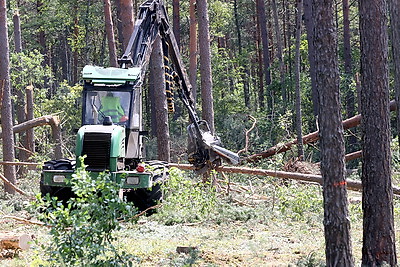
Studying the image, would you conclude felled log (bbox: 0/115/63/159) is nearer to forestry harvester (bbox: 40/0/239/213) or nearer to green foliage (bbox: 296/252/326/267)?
forestry harvester (bbox: 40/0/239/213)

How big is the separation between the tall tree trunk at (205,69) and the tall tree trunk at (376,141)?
10.0m

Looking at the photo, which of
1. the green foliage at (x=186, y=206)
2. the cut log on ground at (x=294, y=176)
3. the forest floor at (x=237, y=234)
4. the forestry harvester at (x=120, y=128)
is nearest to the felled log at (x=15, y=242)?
the forest floor at (x=237, y=234)

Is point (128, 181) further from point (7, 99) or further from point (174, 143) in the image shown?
point (174, 143)

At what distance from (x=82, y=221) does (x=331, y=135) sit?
3.04 m

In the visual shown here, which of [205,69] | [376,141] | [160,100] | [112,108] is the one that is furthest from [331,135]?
[205,69]

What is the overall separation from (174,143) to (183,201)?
47.5ft

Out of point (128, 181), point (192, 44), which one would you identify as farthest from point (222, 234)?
point (192, 44)

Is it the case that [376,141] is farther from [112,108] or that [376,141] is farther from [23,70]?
[23,70]

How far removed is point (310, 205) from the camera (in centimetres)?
1294

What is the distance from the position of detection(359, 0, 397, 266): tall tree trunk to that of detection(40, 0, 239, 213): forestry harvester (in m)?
4.24

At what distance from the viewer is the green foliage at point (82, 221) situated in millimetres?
6371

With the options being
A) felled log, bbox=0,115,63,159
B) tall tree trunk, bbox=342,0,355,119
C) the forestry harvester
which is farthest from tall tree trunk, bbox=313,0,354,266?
tall tree trunk, bbox=342,0,355,119

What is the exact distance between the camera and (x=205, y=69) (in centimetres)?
1825

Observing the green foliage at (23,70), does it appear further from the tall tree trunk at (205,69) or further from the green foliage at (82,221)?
the green foliage at (82,221)
